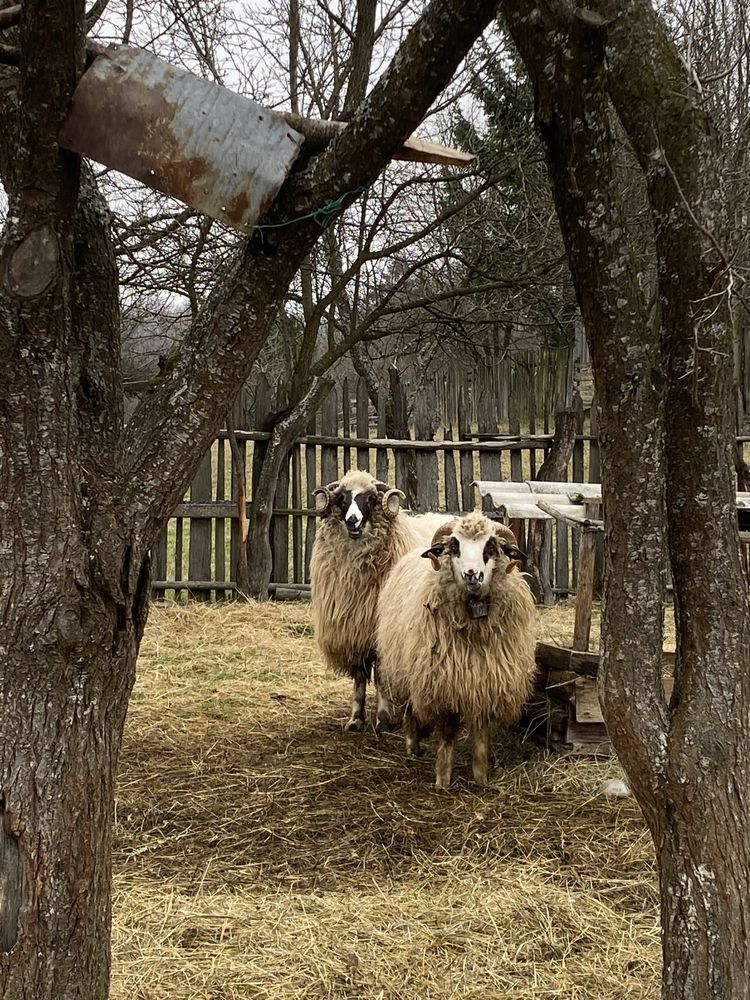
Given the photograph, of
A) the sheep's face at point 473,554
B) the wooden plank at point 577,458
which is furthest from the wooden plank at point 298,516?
the sheep's face at point 473,554

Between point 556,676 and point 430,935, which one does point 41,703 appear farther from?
point 556,676

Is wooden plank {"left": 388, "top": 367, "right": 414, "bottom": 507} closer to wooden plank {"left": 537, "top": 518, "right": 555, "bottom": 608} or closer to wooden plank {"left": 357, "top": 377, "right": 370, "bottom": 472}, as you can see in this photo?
wooden plank {"left": 357, "top": 377, "right": 370, "bottom": 472}

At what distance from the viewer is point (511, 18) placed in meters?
2.40

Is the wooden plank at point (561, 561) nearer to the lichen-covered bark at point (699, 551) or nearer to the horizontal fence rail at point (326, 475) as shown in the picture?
the horizontal fence rail at point (326, 475)

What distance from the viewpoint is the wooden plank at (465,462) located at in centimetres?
1080

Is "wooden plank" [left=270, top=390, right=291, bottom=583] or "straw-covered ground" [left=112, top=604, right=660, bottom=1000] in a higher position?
"wooden plank" [left=270, top=390, right=291, bottom=583]

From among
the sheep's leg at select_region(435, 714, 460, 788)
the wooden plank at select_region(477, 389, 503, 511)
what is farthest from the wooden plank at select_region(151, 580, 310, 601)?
the sheep's leg at select_region(435, 714, 460, 788)

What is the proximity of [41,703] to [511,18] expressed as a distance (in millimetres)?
2255

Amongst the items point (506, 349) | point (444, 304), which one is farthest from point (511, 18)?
point (444, 304)

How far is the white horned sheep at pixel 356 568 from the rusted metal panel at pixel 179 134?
424cm

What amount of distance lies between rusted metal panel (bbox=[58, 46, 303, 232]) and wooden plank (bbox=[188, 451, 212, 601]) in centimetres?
Answer: 816

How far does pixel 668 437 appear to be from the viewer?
244 cm

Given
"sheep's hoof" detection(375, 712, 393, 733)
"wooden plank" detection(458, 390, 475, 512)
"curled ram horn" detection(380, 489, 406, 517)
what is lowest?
"sheep's hoof" detection(375, 712, 393, 733)

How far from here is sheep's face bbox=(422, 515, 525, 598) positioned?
5309 millimetres
